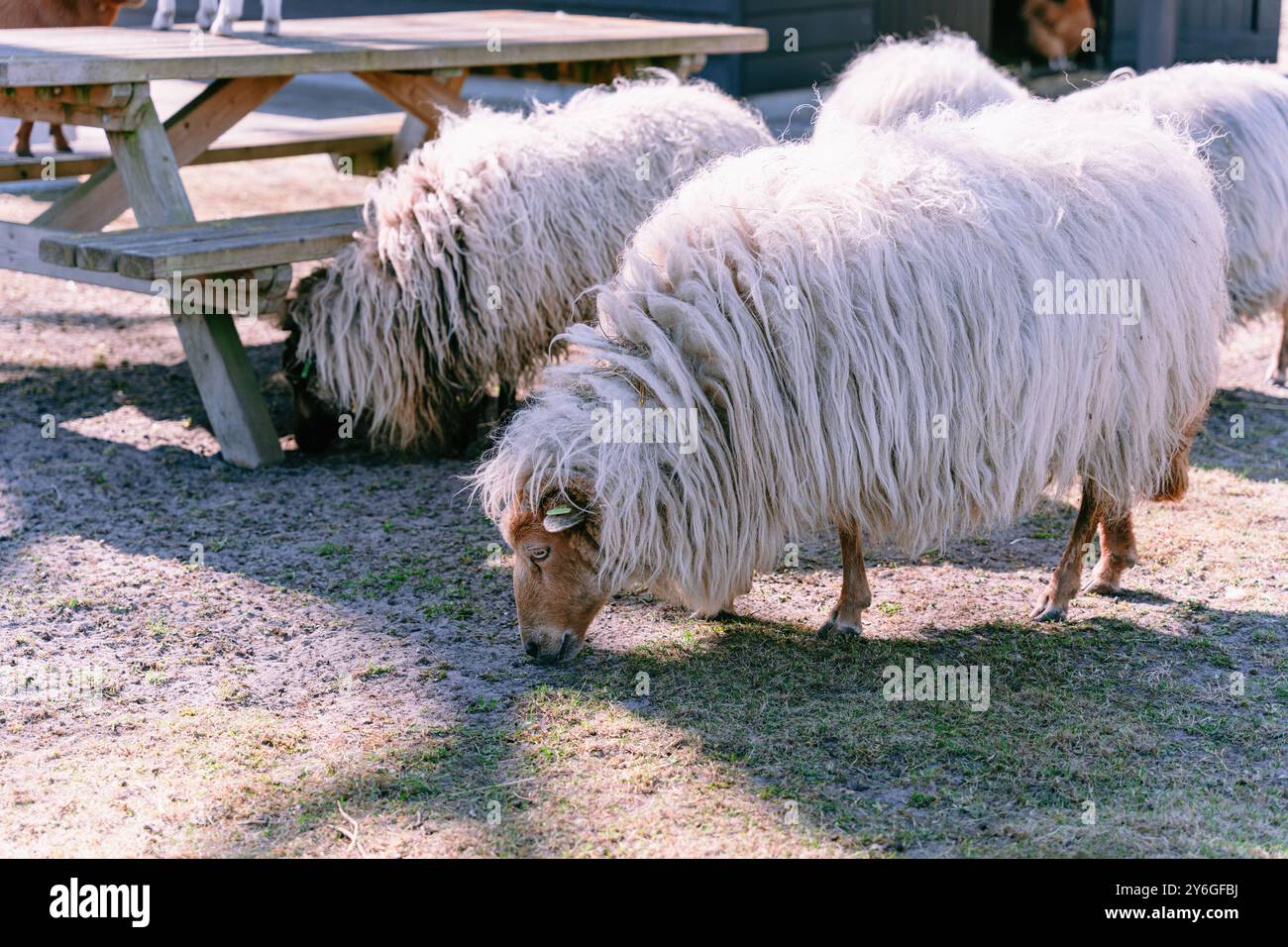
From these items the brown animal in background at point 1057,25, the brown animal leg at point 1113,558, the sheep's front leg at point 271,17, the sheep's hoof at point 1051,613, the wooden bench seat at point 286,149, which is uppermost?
the brown animal in background at point 1057,25

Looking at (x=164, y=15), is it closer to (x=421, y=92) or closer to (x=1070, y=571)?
(x=421, y=92)

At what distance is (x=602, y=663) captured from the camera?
413cm

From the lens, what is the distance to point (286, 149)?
7.53 meters

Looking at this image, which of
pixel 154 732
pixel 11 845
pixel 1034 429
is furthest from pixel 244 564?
pixel 1034 429

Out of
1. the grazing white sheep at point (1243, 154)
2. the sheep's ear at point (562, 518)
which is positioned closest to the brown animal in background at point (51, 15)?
the sheep's ear at point (562, 518)

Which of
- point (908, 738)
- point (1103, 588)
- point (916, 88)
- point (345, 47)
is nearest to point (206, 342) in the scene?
point (345, 47)

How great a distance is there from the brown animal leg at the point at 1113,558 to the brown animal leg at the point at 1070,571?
7.0 inches

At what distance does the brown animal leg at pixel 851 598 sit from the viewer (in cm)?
422

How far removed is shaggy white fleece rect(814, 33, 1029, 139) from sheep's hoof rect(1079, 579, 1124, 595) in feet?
7.94

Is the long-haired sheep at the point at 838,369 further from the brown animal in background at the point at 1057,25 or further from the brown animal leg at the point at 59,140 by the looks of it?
the brown animal in background at the point at 1057,25

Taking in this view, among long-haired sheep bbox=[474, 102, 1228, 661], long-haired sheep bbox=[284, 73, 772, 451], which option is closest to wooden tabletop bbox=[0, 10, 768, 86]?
long-haired sheep bbox=[284, 73, 772, 451]

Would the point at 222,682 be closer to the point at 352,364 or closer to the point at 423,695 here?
the point at 423,695
